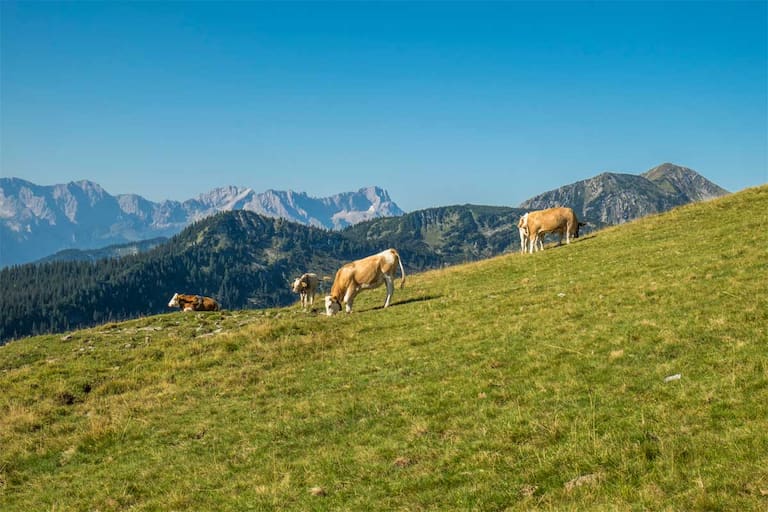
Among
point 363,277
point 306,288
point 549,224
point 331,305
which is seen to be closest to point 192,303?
point 306,288

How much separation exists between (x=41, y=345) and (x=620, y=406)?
29.8 meters

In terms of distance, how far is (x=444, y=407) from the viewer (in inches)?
512

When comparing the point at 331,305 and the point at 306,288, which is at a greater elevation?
the point at 306,288

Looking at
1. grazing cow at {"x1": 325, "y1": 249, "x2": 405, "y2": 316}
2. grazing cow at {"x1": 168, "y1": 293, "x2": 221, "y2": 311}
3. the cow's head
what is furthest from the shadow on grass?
grazing cow at {"x1": 168, "y1": 293, "x2": 221, "y2": 311}

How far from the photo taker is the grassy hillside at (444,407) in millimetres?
9016

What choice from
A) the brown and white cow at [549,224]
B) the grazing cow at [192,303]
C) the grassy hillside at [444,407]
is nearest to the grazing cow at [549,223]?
the brown and white cow at [549,224]

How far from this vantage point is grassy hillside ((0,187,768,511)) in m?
9.02

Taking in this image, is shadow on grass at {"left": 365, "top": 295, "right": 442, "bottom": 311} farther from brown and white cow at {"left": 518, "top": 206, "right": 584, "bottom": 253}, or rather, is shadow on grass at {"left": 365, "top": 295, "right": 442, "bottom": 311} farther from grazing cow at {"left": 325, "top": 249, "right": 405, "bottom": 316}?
brown and white cow at {"left": 518, "top": 206, "right": 584, "bottom": 253}

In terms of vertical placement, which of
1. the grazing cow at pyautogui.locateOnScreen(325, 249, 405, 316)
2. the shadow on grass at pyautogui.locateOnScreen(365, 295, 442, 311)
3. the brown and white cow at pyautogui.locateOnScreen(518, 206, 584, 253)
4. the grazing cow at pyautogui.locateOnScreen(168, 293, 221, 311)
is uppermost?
the brown and white cow at pyautogui.locateOnScreen(518, 206, 584, 253)

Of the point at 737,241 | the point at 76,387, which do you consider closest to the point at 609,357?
the point at 737,241

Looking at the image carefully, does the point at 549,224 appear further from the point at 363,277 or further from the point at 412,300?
the point at 363,277

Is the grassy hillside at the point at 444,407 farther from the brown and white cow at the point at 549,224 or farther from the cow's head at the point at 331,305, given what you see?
the brown and white cow at the point at 549,224

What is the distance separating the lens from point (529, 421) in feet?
36.6

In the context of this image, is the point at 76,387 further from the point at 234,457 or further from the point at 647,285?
the point at 647,285
